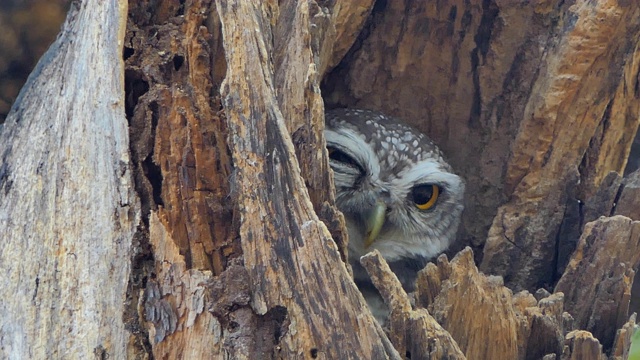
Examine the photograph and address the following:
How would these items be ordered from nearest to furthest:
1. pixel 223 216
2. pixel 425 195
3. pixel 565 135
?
pixel 223 216
pixel 565 135
pixel 425 195

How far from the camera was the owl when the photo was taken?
99.7 inches

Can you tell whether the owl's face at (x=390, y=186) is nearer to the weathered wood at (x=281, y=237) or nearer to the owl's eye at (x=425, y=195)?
the owl's eye at (x=425, y=195)

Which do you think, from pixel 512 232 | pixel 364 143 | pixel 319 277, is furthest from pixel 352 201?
pixel 319 277

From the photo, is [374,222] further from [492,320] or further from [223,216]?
[223,216]

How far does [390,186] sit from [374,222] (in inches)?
7.5

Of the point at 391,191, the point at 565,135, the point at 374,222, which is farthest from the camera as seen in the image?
the point at 391,191

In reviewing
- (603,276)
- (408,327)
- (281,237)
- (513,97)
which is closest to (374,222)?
(513,97)

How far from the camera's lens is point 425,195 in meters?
2.73

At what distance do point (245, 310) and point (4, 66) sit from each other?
3.61ft

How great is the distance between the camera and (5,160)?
1640 millimetres

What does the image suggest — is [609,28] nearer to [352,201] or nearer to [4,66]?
[352,201]

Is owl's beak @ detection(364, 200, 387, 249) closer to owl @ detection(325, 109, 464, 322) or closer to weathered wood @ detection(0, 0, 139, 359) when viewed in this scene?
owl @ detection(325, 109, 464, 322)

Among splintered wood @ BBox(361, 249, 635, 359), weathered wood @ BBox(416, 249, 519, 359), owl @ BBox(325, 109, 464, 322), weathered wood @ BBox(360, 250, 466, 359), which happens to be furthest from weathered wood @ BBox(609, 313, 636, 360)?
owl @ BBox(325, 109, 464, 322)

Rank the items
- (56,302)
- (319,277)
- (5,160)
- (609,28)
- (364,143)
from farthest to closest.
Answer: (364,143), (609,28), (5,160), (56,302), (319,277)
